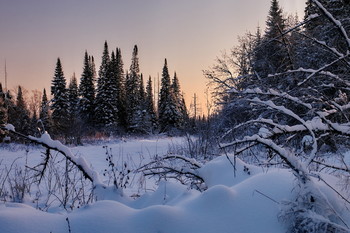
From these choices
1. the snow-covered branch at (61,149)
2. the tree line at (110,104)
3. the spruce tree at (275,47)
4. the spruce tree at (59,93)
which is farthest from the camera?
the tree line at (110,104)

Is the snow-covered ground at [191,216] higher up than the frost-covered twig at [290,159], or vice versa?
the frost-covered twig at [290,159]

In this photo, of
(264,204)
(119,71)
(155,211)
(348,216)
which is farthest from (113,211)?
(119,71)

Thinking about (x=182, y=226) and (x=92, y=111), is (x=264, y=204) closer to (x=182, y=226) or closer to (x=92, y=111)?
(x=182, y=226)

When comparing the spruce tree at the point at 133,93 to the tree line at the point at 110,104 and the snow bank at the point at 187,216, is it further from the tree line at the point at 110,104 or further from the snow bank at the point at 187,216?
the snow bank at the point at 187,216

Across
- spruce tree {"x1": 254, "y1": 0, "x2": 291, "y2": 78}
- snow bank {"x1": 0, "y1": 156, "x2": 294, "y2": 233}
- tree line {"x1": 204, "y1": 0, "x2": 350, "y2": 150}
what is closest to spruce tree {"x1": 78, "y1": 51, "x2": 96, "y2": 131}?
spruce tree {"x1": 254, "y1": 0, "x2": 291, "y2": 78}

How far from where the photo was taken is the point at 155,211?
5.59 ft

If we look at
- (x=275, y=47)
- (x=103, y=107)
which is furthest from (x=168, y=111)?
(x=275, y=47)

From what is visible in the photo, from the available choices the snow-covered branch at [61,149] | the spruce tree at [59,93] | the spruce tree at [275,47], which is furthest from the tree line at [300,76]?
the spruce tree at [59,93]

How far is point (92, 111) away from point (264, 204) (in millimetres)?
38522

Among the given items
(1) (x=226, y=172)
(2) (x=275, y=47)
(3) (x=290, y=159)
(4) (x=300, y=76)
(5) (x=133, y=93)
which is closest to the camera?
(3) (x=290, y=159)

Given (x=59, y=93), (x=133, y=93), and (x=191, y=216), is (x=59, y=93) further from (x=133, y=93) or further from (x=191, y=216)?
(x=191, y=216)

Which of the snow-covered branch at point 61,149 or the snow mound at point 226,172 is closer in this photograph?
the snow mound at point 226,172

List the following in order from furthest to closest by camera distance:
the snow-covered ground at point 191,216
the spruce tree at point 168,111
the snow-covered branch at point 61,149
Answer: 1. the spruce tree at point 168,111
2. the snow-covered branch at point 61,149
3. the snow-covered ground at point 191,216

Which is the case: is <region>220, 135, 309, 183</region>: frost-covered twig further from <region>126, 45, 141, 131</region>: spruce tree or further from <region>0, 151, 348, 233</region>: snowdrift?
<region>126, 45, 141, 131</region>: spruce tree
